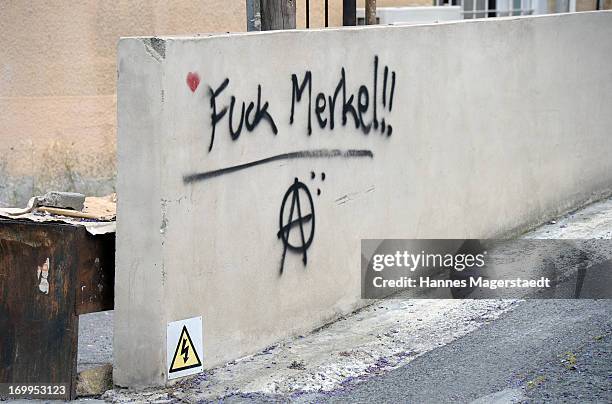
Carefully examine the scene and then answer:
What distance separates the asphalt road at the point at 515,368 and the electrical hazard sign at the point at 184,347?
2.27 ft

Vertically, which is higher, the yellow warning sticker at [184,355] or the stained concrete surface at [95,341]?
the yellow warning sticker at [184,355]

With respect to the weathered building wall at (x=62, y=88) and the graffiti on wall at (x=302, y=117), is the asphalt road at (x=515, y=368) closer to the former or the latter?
the graffiti on wall at (x=302, y=117)

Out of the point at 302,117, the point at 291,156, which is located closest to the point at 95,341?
the point at 291,156

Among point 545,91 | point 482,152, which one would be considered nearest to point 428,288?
point 482,152

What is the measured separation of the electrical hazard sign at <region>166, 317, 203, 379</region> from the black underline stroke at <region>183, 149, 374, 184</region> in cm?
84

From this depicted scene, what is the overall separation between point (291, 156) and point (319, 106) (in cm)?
45

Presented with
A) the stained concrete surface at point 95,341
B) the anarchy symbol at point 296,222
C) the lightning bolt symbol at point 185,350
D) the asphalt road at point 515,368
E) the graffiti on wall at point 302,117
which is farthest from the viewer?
the stained concrete surface at point 95,341

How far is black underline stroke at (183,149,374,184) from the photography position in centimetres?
579

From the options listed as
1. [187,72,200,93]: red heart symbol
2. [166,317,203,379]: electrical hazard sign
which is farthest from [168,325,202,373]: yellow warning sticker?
[187,72,200,93]: red heart symbol

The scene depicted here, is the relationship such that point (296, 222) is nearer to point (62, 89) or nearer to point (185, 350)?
point (185, 350)

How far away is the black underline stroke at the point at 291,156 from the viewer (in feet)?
19.0

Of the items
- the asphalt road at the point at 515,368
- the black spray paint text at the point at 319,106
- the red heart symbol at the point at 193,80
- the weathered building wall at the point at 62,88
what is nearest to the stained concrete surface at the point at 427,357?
the asphalt road at the point at 515,368

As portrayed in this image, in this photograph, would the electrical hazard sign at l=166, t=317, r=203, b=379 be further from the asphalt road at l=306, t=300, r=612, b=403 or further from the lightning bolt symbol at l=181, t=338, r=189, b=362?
the asphalt road at l=306, t=300, r=612, b=403

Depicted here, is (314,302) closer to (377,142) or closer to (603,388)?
(377,142)
